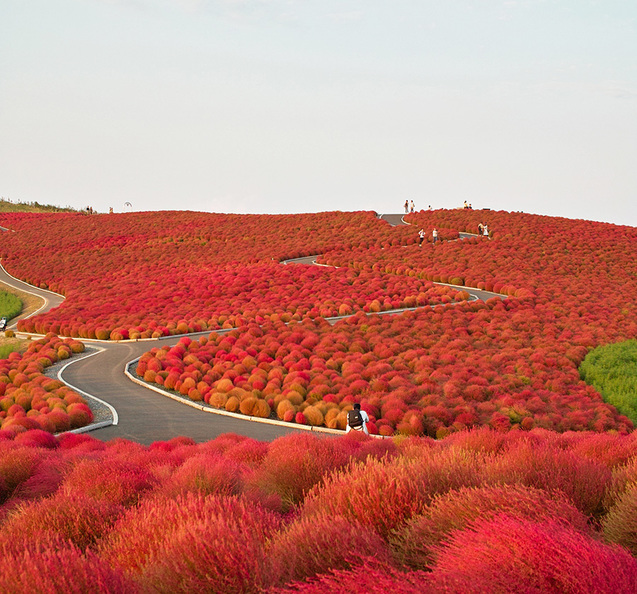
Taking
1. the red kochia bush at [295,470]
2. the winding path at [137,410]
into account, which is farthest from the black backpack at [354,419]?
the red kochia bush at [295,470]

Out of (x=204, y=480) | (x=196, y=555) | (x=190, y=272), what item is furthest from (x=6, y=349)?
(x=196, y=555)

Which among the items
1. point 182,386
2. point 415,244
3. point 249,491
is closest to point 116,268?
point 415,244

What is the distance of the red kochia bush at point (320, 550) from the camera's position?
182 inches

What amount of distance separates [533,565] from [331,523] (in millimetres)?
1631

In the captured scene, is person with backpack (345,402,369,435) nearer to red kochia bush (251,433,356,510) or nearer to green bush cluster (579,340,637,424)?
red kochia bush (251,433,356,510)

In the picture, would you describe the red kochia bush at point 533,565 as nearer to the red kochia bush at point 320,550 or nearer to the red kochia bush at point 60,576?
the red kochia bush at point 320,550

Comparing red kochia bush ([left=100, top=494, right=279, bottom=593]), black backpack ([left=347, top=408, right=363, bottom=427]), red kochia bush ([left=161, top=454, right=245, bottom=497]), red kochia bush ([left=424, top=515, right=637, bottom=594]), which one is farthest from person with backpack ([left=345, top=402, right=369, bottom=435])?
red kochia bush ([left=424, top=515, right=637, bottom=594])

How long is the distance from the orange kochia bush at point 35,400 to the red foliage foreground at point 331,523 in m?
5.92

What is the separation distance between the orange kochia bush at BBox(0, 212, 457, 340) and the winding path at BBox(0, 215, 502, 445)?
311cm

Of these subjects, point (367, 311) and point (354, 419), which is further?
point (367, 311)

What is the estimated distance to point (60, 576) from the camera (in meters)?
4.05

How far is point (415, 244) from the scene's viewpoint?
157 ft

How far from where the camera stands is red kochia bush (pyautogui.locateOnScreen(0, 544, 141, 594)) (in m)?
3.94

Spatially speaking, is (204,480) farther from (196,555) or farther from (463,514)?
(463,514)
